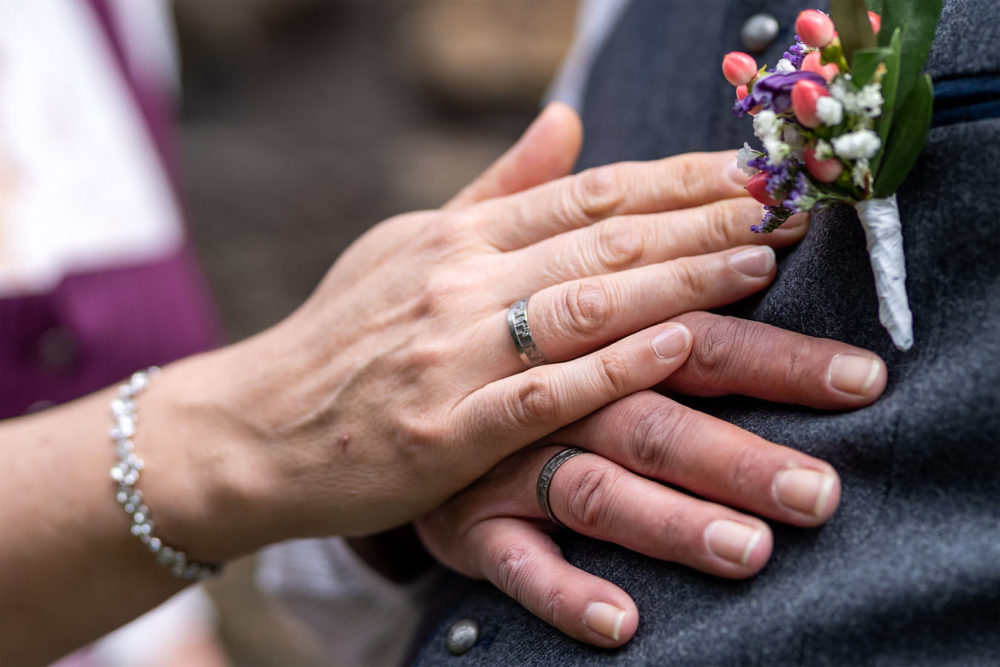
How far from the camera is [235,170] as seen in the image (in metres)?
3.68

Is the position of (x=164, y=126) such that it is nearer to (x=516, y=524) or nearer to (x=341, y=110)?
(x=516, y=524)

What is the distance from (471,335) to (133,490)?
47 centimetres

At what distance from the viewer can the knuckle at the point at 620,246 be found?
0.77m

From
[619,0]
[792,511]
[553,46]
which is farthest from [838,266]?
[553,46]

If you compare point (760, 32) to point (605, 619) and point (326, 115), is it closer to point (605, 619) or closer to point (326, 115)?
point (605, 619)

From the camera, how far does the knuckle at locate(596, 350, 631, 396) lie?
0.70 meters

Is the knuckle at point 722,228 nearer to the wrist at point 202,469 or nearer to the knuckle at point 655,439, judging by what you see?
the knuckle at point 655,439

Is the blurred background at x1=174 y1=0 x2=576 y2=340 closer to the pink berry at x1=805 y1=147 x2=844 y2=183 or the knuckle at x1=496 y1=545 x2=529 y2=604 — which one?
the knuckle at x1=496 y1=545 x2=529 y2=604

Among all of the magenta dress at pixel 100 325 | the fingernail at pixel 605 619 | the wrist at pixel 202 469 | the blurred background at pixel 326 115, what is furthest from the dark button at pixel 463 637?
the blurred background at pixel 326 115

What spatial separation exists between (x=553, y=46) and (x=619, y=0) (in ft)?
8.60

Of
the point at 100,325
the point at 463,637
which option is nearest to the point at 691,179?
the point at 463,637

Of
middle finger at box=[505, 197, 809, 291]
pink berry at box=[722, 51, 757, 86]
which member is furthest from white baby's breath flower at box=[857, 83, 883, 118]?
middle finger at box=[505, 197, 809, 291]

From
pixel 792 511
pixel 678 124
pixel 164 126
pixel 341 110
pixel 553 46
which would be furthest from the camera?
pixel 341 110

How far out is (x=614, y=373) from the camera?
2.31 ft
